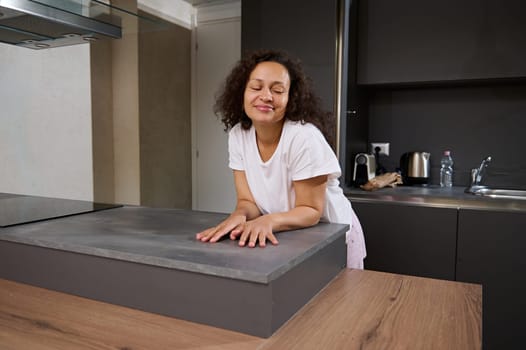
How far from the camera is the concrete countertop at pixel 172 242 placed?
815mm

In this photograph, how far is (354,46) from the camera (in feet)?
8.36

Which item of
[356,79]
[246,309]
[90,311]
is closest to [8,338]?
[90,311]

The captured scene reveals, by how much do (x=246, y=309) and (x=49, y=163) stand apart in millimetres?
1466

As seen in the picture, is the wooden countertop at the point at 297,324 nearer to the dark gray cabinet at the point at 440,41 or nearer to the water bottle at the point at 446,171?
the dark gray cabinet at the point at 440,41

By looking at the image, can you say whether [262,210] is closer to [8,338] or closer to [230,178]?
[8,338]

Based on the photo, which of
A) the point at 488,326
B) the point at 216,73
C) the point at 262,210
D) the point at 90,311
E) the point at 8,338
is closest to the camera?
the point at 8,338

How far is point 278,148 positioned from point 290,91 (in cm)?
18

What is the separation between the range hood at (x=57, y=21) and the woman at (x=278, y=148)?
0.41 meters

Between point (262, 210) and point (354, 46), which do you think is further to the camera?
point (354, 46)

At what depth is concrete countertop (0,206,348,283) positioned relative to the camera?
2.67 ft

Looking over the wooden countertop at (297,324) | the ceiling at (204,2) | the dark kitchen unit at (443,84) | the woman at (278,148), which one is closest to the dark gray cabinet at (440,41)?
the dark kitchen unit at (443,84)

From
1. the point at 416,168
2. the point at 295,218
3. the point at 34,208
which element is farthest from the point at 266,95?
the point at 416,168

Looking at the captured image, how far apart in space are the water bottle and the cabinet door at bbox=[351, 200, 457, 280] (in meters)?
0.64

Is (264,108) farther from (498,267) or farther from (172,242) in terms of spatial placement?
(498,267)
